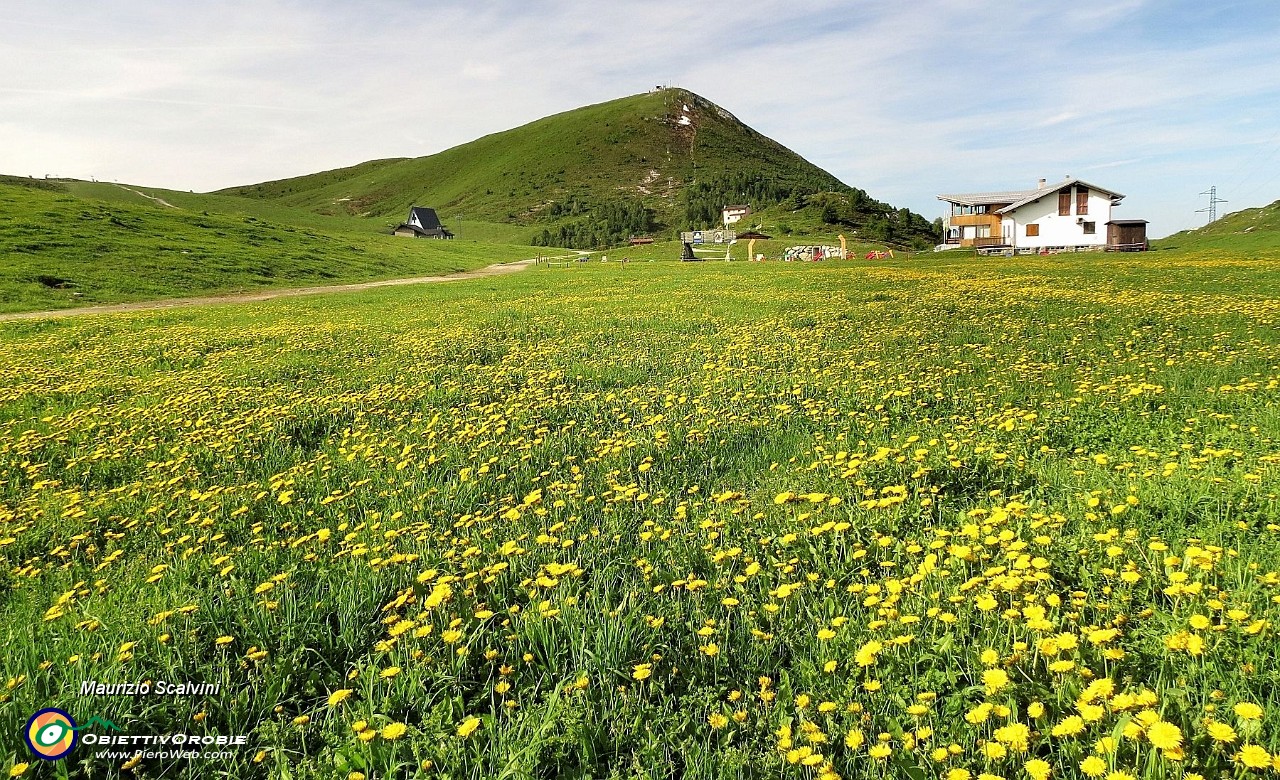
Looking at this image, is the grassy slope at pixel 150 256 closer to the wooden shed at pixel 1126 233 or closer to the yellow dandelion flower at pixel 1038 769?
the yellow dandelion flower at pixel 1038 769

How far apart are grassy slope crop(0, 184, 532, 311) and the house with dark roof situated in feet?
254

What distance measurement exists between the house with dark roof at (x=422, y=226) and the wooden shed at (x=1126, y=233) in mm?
121361

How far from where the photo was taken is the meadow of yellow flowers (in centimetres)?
272

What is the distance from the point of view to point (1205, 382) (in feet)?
25.2

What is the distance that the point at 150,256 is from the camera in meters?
40.8

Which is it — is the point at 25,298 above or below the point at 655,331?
above

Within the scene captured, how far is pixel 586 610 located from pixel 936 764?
5.96 ft

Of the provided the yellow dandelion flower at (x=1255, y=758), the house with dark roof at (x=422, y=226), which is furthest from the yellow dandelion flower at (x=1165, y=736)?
the house with dark roof at (x=422, y=226)

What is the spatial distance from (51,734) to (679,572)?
3031 millimetres

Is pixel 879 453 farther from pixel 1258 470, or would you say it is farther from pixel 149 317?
pixel 149 317

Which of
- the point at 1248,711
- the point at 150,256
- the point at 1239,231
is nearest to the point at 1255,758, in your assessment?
the point at 1248,711

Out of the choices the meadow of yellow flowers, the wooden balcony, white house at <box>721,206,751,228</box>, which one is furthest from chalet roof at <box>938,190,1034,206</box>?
the meadow of yellow flowers

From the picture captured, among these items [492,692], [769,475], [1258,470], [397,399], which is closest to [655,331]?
[397,399]

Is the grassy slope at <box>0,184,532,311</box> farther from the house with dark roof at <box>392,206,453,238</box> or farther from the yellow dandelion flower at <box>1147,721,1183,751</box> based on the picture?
the house with dark roof at <box>392,206,453,238</box>
